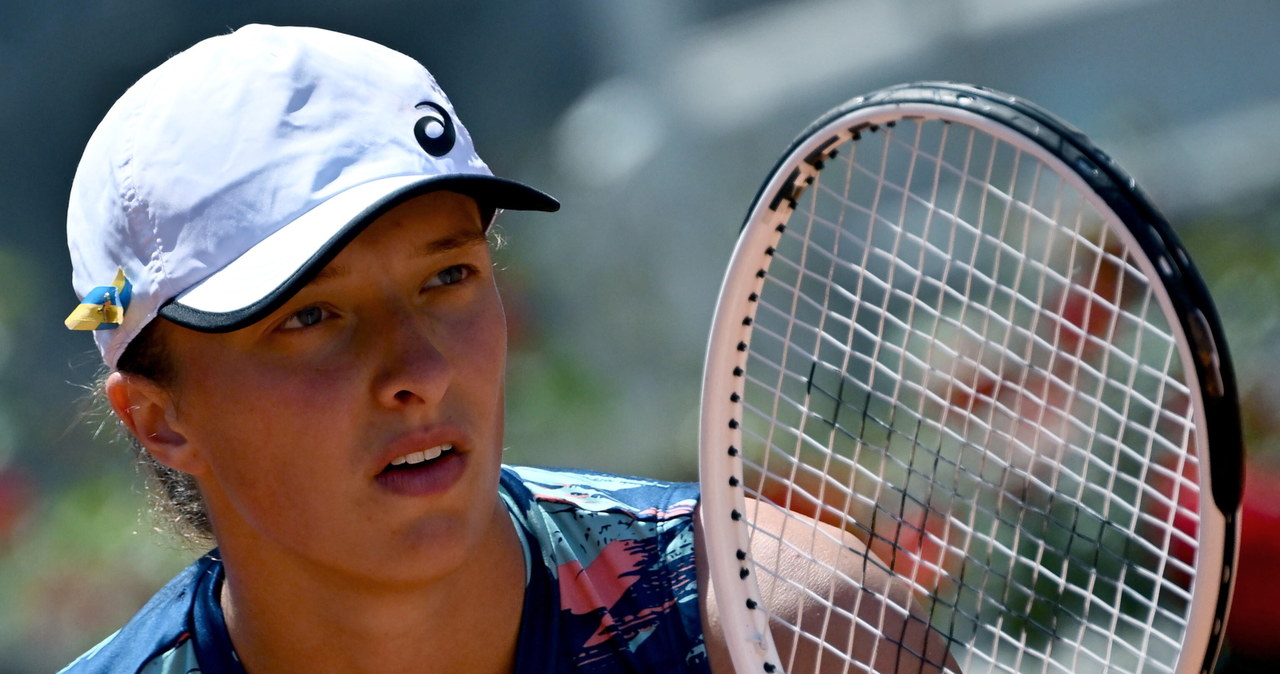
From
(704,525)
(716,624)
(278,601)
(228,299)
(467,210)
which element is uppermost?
(467,210)

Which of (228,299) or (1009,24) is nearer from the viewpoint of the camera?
(228,299)

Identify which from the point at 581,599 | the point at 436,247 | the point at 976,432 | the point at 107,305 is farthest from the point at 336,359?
the point at 976,432

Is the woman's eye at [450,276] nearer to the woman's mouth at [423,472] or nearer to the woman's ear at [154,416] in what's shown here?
the woman's mouth at [423,472]

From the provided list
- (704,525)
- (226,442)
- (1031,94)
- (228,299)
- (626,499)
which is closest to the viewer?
(228,299)

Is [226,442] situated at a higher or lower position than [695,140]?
lower

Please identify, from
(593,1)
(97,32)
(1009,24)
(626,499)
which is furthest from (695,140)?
(626,499)

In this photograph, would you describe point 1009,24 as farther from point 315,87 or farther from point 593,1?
point 315,87

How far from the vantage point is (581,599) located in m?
1.81

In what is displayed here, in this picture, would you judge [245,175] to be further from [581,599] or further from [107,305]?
[581,599]

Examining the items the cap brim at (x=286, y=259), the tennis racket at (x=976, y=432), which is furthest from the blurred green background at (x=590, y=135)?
the cap brim at (x=286, y=259)

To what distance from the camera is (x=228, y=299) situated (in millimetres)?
1526

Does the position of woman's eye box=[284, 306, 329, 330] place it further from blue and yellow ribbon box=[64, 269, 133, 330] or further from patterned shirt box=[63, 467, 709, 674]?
patterned shirt box=[63, 467, 709, 674]

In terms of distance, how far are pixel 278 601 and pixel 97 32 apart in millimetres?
2319

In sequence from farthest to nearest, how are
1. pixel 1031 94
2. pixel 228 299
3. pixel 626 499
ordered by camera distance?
pixel 1031 94, pixel 626 499, pixel 228 299
